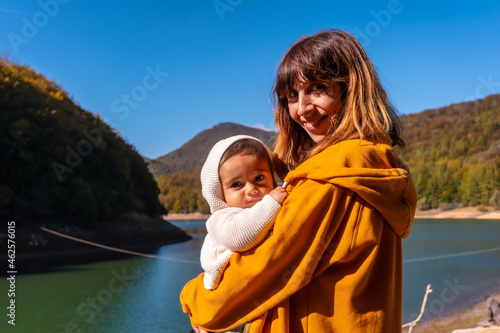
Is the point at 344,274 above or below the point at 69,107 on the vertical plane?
below

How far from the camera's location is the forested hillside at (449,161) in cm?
7188

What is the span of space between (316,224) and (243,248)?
0.22 m

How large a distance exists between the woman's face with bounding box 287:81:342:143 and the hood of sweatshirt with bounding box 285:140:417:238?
0.57ft

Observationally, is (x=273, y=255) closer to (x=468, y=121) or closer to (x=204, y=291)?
(x=204, y=291)

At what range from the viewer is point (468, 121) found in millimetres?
104000

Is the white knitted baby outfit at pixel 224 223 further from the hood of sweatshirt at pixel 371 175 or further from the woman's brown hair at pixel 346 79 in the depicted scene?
the woman's brown hair at pixel 346 79

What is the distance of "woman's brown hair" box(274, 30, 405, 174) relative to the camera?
1281 millimetres

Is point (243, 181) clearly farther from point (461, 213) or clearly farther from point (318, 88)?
point (461, 213)

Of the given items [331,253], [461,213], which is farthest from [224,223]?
[461,213]

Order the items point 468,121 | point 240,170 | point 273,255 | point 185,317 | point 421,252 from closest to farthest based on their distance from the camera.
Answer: point 273,255, point 240,170, point 185,317, point 421,252, point 468,121

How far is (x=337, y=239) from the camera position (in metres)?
1.16

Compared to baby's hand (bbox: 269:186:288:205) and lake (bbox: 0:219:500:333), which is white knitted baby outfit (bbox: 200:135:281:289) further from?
lake (bbox: 0:219:500:333)

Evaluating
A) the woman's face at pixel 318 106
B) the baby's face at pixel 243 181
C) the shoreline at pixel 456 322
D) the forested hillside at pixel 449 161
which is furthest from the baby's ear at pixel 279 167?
the forested hillside at pixel 449 161

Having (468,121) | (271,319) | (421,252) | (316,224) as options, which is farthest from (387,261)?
(468,121)
